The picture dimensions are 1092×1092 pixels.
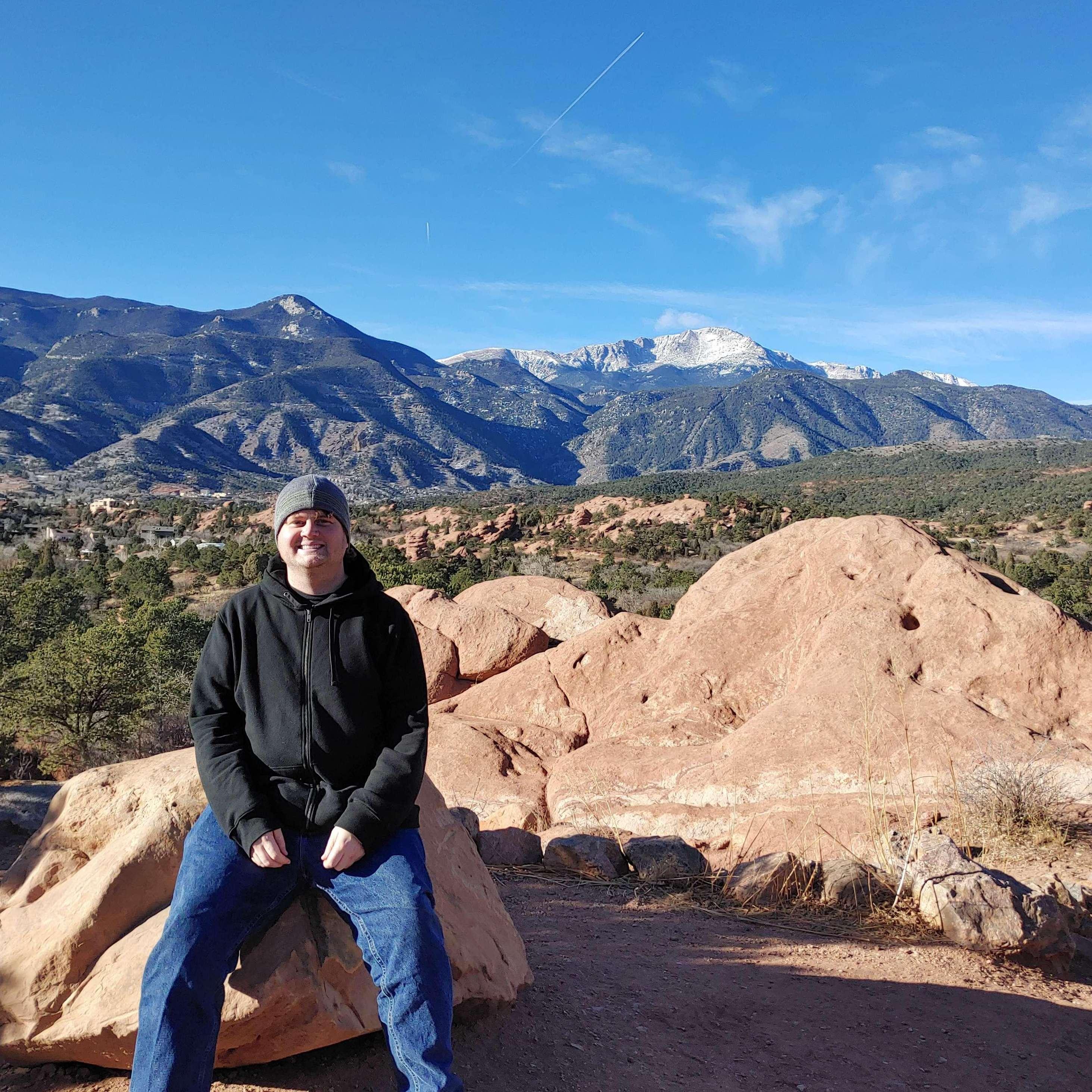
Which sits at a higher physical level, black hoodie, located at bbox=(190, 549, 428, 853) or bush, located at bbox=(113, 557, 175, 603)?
black hoodie, located at bbox=(190, 549, 428, 853)

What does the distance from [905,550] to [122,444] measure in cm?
14907

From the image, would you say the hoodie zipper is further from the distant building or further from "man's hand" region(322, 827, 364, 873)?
the distant building

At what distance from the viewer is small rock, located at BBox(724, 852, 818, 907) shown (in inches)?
214

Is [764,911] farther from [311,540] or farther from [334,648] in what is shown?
[311,540]

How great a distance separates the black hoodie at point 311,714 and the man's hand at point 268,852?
27 mm

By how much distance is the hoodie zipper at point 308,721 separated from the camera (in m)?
2.95

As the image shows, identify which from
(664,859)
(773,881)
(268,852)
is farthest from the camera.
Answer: (664,859)

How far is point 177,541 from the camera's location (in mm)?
52625

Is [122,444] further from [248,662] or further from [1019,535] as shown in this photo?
[248,662]

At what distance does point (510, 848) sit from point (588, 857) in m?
0.75

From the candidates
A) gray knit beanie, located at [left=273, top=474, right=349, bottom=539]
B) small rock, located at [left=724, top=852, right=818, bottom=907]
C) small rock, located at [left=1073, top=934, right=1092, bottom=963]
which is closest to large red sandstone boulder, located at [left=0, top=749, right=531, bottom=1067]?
gray knit beanie, located at [left=273, top=474, right=349, bottom=539]

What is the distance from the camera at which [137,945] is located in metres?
3.03

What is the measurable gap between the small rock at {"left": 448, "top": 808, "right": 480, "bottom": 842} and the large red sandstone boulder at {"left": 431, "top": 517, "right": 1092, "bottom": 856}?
125cm

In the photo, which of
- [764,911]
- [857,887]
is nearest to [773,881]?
[764,911]
